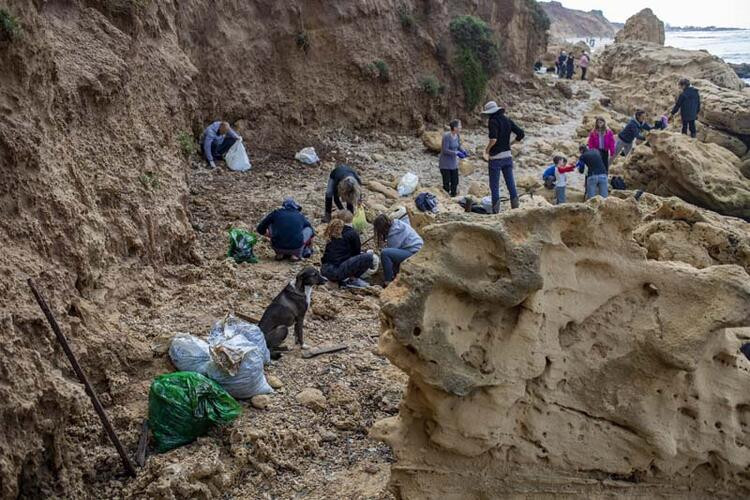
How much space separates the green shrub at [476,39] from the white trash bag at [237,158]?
8.68 meters

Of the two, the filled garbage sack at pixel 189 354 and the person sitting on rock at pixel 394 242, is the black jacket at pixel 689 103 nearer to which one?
the person sitting on rock at pixel 394 242

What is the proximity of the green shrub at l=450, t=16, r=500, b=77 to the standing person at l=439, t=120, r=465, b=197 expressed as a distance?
6813 mm

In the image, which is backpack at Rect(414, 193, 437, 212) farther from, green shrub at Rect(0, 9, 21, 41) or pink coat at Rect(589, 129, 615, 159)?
green shrub at Rect(0, 9, 21, 41)

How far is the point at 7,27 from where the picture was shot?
249 inches

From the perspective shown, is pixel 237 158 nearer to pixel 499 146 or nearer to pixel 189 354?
pixel 499 146

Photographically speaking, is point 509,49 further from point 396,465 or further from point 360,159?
point 396,465

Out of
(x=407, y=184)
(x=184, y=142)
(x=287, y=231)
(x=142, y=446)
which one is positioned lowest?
(x=407, y=184)

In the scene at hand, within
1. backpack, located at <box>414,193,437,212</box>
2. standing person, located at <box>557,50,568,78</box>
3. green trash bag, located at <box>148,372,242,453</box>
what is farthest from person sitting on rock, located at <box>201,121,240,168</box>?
standing person, located at <box>557,50,568,78</box>

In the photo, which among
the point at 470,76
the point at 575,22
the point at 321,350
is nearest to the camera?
the point at 321,350

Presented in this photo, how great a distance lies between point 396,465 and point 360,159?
11278 mm

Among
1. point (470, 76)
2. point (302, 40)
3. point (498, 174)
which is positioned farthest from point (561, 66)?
point (498, 174)

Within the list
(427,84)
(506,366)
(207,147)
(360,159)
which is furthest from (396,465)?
(427,84)

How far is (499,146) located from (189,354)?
679cm

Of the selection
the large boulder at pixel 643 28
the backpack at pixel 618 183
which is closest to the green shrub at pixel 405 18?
the backpack at pixel 618 183
